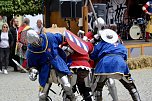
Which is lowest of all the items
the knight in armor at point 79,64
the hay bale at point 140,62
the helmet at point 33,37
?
the hay bale at point 140,62

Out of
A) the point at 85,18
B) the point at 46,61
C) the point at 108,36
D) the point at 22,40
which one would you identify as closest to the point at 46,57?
the point at 46,61

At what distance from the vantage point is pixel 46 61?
735 centimetres

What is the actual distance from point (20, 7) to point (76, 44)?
9.65 metres

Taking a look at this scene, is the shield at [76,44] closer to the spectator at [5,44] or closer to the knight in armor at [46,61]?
the knight in armor at [46,61]

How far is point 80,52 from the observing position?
7.64 metres

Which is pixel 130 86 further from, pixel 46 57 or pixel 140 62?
pixel 140 62

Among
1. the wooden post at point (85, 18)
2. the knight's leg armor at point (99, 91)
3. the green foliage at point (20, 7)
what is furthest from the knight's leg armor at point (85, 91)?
the green foliage at point (20, 7)

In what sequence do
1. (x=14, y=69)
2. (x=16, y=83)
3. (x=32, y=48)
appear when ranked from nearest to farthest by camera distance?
(x=32, y=48), (x=16, y=83), (x=14, y=69)

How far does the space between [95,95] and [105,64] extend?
684 millimetres

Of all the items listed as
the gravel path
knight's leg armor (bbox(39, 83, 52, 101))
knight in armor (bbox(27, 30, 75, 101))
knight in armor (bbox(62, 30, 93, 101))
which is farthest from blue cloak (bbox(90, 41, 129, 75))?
the gravel path

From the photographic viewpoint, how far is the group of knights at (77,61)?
732 cm

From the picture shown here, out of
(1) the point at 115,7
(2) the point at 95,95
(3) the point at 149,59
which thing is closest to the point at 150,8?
(1) the point at 115,7

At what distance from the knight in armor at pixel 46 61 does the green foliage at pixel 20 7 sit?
30.9 feet

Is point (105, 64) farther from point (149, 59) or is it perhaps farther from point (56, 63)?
point (149, 59)
